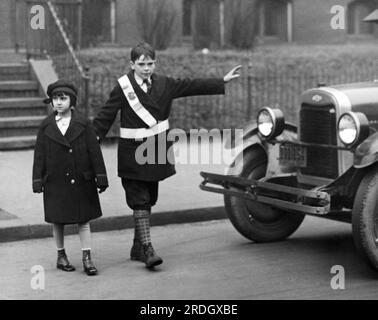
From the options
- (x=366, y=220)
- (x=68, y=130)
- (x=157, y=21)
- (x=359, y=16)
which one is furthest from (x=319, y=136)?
Result: (x=359, y=16)

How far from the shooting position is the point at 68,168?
730cm

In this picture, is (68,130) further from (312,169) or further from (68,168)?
(312,169)

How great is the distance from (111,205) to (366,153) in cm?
348

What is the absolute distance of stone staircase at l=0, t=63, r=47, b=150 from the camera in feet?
44.8

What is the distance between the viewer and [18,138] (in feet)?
44.7

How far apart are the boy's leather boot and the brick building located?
392 inches

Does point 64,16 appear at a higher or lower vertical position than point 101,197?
higher

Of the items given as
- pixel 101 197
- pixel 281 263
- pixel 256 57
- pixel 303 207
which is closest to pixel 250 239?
pixel 281 263

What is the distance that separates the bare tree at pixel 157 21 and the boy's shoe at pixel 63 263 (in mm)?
12190

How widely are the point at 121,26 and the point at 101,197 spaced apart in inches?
403

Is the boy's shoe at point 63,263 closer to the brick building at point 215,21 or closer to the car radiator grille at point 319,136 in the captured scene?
the car radiator grille at point 319,136

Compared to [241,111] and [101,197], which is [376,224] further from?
[241,111]


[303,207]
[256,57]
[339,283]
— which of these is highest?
[256,57]
